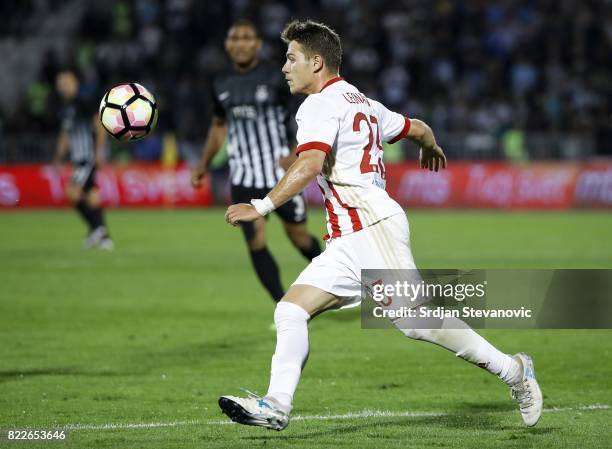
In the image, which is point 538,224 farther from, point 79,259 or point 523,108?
point 79,259

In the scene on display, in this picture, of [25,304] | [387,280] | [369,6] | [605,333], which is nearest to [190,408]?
[387,280]

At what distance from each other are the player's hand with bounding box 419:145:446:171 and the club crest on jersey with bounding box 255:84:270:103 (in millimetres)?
3620

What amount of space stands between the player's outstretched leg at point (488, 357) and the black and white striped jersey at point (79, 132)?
533 inches

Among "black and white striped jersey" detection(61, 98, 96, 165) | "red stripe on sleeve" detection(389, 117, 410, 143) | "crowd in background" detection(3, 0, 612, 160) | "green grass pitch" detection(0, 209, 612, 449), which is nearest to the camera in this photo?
"green grass pitch" detection(0, 209, 612, 449)

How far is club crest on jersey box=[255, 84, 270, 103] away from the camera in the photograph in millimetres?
10227

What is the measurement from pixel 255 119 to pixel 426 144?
3.82 m

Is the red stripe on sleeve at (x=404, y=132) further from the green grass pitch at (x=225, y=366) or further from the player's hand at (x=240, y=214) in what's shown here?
the green grass pitch at (x=225, y=366)

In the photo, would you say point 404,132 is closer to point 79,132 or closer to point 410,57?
point 79,132

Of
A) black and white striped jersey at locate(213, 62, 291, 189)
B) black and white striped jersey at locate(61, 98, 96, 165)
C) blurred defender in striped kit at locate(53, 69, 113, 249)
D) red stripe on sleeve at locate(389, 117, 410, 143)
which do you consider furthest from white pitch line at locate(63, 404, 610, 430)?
black and white striped jersey at locate(61, 98, 96, 165)

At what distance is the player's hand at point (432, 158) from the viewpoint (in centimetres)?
679

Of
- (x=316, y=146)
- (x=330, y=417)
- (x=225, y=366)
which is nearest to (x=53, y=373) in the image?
(x=225, y=366)

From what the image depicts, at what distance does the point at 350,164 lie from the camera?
595cm

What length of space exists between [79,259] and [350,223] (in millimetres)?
11212

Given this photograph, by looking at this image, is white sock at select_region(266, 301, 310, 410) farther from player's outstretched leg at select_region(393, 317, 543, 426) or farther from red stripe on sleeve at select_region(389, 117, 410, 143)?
red stripe on sleeve at select_region(389, 117, 410, 143)
